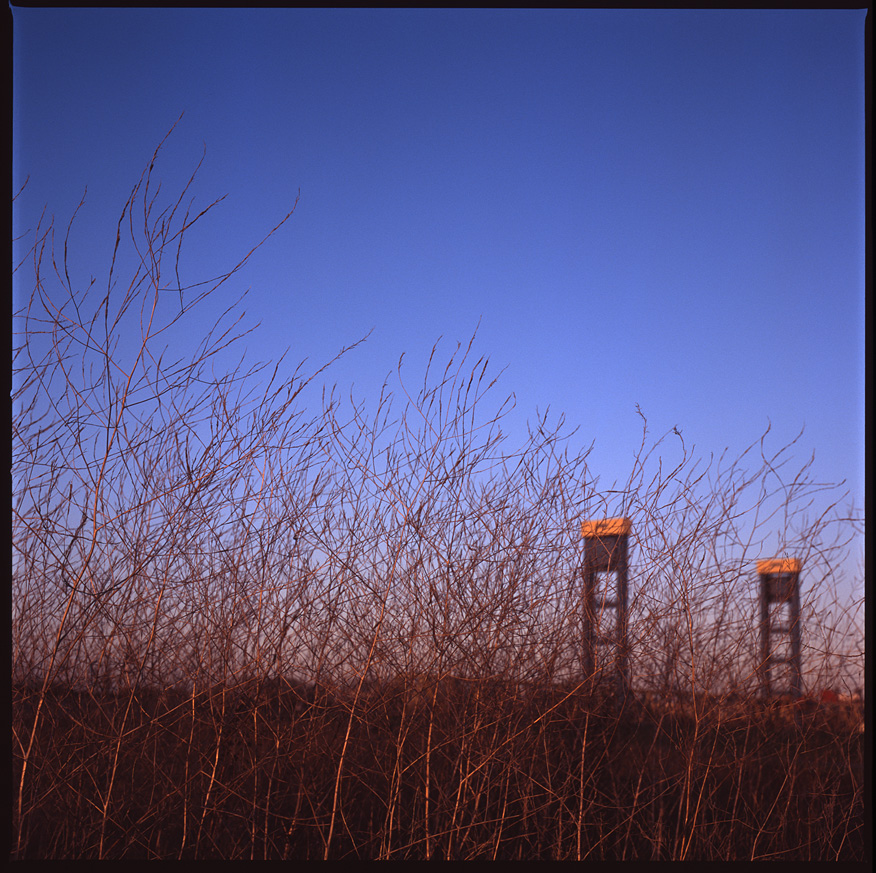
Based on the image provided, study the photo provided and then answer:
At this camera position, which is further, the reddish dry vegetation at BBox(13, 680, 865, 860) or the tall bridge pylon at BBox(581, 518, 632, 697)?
the tall bridge pylon at BBox(581, 518, 632, 697)

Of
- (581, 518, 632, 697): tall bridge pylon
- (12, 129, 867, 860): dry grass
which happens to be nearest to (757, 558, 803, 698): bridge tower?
(12, 129, 867, 860): dry grass

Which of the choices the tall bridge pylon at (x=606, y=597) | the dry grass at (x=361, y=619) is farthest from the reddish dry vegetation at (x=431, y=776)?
the tall bridge pylon at (x=606, y=597)

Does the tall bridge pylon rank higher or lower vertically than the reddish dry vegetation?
higher

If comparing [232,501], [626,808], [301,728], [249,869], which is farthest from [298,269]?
[626,808]

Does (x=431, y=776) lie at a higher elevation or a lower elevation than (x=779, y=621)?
lower

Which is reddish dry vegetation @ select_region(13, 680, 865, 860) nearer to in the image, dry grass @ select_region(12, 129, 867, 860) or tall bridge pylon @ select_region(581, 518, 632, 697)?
dry grass @ select_region(12, 129, 867, 860)

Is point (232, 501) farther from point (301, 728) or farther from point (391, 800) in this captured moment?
point (391, 800)

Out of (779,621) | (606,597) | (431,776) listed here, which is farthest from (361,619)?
(779,621)

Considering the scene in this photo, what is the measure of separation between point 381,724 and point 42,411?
126cm

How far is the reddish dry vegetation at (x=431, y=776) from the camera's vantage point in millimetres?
2061

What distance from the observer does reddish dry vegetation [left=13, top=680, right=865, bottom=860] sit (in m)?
2.06

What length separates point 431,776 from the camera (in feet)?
7.11

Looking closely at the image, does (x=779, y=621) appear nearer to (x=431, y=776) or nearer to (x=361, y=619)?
A: (x=431, y=776)

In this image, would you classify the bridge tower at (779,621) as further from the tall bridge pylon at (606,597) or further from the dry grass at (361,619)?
the tall bridge pylon at (606,597)
